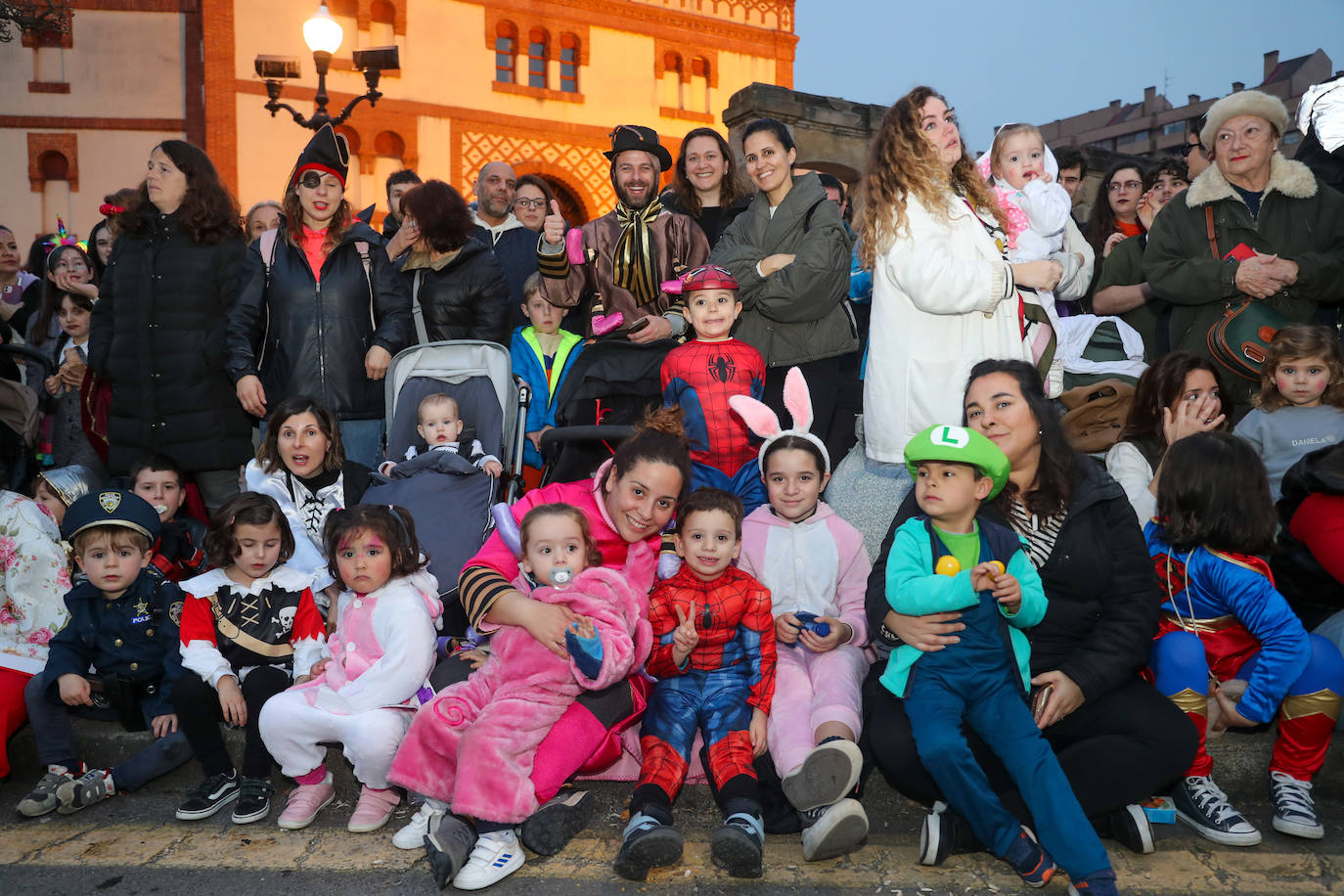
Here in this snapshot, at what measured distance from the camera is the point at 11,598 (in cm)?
374

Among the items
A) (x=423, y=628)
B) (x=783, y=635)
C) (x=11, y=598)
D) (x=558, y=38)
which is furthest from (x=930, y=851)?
(x=558, y=38)

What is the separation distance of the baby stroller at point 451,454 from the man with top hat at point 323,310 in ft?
1.22

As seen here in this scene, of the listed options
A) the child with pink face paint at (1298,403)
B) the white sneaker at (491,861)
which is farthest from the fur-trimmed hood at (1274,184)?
the white sneaker at (491,861)

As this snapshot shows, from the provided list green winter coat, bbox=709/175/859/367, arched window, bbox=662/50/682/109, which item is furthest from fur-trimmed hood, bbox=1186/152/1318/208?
arched window, bbox=662/50/682/109

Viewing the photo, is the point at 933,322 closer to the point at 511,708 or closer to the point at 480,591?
the point at 480,591

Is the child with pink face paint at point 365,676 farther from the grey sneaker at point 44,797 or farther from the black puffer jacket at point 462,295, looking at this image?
the black puffer jacket at point 462,295

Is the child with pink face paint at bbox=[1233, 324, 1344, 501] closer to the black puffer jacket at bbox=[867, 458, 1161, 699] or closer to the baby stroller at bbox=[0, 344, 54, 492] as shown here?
the black puffer jacket at bbox=[867, 458, 1161, 699]

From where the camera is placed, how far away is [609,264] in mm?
4789

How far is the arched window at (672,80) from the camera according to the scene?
21.3m

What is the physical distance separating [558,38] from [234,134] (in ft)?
22.8

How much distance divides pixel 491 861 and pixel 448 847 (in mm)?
131

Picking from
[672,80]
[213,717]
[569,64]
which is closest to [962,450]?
[213,717]

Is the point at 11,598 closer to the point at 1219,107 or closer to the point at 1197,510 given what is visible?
the point at 1197,510

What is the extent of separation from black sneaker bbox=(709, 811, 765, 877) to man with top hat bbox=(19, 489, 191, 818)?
2040mm
